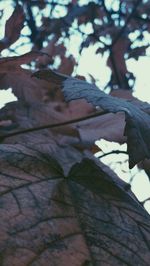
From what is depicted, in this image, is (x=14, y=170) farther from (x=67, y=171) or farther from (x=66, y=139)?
(x=66, y=139)

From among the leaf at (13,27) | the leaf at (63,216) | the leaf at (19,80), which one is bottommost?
the leaf at (63,216)

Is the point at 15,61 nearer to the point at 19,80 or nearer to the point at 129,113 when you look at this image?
the point at 19,80

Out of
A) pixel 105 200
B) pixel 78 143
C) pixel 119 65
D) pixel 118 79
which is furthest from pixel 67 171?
pixel 119 65

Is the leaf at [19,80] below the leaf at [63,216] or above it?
above

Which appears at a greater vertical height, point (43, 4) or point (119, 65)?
point (43, 4)

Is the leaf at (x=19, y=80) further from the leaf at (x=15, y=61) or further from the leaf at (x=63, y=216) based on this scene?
the leaf at (x=63, y=216)

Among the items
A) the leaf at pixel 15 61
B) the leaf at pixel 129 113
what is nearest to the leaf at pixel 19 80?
the leaf at pixel 15 61
